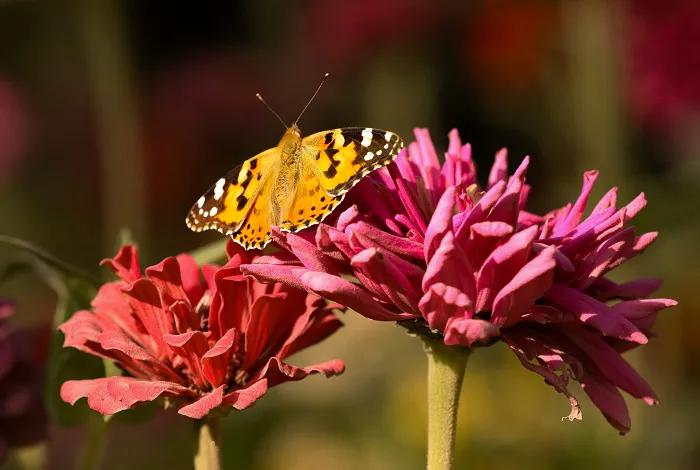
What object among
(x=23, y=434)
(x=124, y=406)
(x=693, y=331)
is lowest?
(x=693, y=331)

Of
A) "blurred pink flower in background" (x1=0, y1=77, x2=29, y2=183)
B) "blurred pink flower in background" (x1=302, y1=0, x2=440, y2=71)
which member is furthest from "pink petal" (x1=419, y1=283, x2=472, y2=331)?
"blurred pink flower in background" (x1=0, y1=77, x2=29, y2=183)

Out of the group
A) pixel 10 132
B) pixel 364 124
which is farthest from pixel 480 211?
pixel 10 132

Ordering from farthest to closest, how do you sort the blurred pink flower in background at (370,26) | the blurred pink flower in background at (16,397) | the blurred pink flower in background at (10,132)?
1. the blurred pink flower in background at (10,132)
2. the blurred pink flower in background at (370,26)
3. the blurred pink flower in background at (16,397)

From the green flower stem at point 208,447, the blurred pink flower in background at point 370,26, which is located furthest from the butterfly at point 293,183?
the blurred pink flower in background at point 370,26

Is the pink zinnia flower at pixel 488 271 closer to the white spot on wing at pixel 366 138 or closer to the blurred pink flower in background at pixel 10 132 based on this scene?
the white spot on wing at pixel 366 138

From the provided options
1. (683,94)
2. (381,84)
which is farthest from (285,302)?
(381,84)

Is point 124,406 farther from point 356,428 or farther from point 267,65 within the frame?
point 267,65

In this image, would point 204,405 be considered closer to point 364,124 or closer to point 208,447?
point 208,447

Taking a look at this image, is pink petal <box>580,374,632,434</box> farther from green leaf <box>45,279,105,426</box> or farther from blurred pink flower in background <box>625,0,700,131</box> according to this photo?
blurred pink flower in background <box>625,0,700,131</box>
